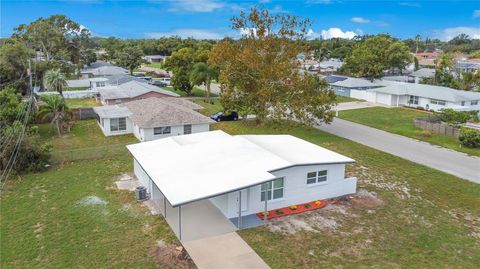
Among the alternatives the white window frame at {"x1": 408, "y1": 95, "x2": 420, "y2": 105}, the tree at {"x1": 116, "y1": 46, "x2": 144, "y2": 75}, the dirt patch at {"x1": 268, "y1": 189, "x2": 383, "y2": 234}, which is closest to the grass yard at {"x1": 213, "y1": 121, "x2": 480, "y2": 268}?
the dirt patch at {"x1": 268, "y1": 189, "x2": 383, "y2": 234}

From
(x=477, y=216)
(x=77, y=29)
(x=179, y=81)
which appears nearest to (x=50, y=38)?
(x=77, y=29)

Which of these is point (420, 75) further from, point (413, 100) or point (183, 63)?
point (183, 63)

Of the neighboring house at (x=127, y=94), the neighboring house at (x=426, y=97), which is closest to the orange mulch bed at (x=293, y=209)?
the neighboring house at (x=127, y=94)

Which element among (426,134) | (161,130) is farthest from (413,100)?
(161,130)

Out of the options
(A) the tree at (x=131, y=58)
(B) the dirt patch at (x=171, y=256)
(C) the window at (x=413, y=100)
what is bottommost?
(B) the dirt patch at (x=171, y=256)

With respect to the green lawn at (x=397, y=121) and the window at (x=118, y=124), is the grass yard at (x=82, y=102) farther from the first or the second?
the green lawn at (x=397, y=121)

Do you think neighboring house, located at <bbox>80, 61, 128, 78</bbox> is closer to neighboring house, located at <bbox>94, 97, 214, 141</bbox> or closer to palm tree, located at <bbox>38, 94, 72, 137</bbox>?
neighboring house, located at <bbox>94, 97, 214, 141</bbox>
